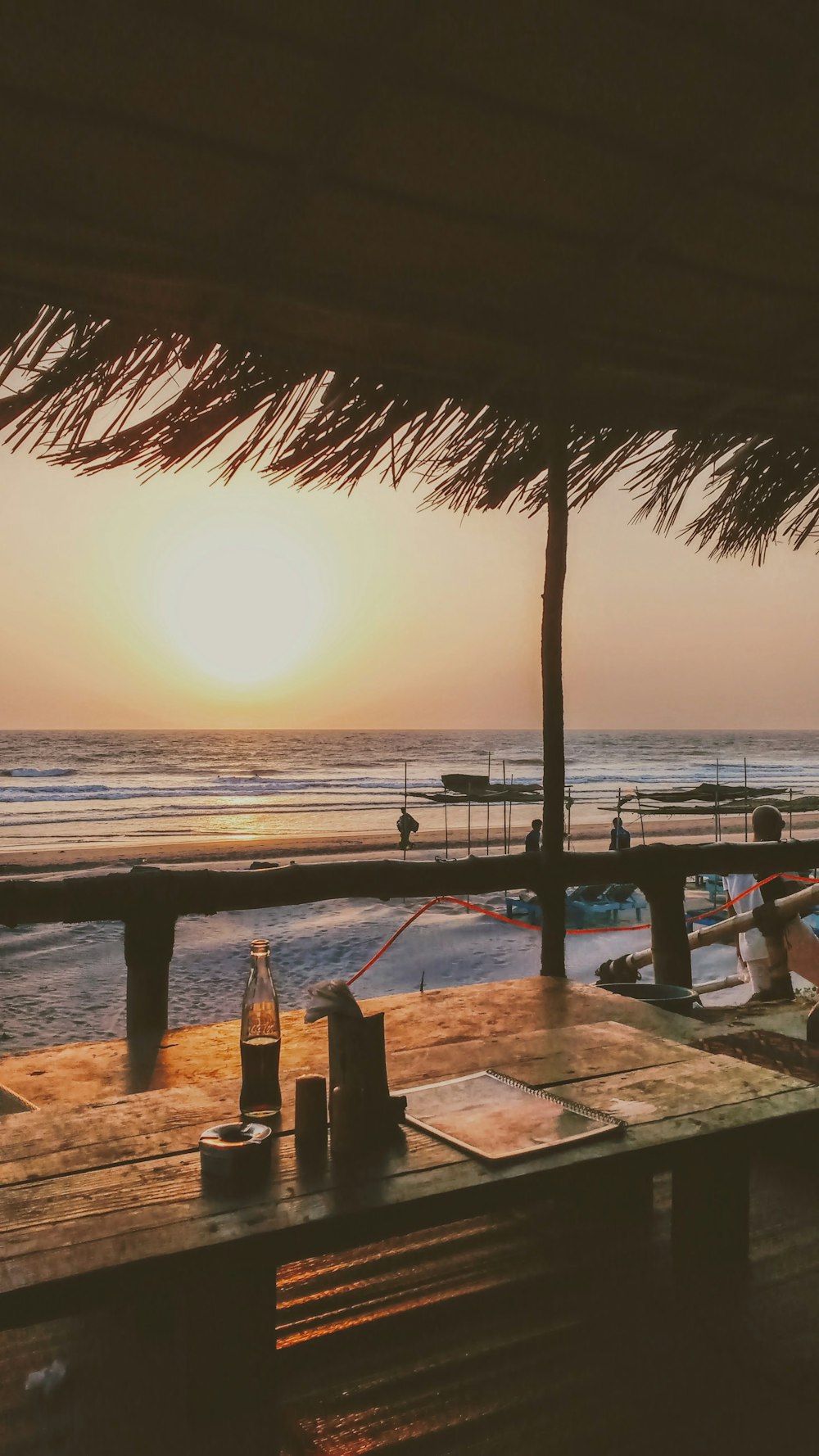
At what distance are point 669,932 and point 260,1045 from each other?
8.60 feet

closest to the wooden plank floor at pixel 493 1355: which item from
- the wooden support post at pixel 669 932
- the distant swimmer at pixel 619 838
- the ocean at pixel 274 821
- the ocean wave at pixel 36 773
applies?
the wooden support post at pixel 669 932

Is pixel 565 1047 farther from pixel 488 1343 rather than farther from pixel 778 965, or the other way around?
pixel 778 965

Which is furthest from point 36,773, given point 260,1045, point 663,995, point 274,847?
point 260,1045

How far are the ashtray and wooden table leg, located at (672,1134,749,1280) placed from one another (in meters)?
0.94

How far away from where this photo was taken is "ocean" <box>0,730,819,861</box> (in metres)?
20.0

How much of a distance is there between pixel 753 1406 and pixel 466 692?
213 feet

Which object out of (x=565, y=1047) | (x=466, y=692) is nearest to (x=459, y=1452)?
(x=565, y=1047)

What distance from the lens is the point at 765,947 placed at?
475 centimetres

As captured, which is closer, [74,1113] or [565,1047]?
[74,1113]

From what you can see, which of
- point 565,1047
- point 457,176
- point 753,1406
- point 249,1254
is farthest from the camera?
point 457,176

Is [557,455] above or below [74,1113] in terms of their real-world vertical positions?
above

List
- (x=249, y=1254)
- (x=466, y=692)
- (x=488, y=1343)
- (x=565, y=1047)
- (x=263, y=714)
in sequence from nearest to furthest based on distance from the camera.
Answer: (x=249, y=1254) → (x=488, y=1343) → (x=565, y=1047) → (x=466, y=692) → (x=263, y=714)

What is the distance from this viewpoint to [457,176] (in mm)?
2246

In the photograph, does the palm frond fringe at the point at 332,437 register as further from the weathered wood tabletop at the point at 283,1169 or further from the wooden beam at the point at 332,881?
the weathered wood tabletop at the point at 283,1169
